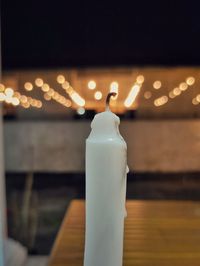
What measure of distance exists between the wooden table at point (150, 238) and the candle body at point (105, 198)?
32 cm

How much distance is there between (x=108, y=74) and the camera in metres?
Result: 2.82

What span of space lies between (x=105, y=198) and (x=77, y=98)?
2.46m

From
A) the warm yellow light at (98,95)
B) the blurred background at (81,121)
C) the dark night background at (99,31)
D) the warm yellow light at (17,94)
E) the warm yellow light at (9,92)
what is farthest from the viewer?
the warm yellow light at (17,94)

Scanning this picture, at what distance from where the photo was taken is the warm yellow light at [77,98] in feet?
9.73

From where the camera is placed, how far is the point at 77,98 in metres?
3.03

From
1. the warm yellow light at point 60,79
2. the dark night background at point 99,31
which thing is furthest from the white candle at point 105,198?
the warm yellow light at point 60,79

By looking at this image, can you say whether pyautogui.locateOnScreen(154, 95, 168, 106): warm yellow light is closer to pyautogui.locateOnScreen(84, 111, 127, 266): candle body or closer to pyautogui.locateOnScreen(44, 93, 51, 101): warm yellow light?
pyautogui.locateOnScreen(44, 93, 51, 101): warm yellow light

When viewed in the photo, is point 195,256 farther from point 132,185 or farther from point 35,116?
point 35,116

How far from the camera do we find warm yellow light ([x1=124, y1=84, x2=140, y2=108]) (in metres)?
2.97

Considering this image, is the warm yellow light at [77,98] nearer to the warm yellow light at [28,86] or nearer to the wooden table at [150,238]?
the warm yellow light at [28,86]

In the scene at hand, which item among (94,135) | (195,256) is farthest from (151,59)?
(94,135)

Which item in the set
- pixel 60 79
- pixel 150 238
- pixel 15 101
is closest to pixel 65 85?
pixel 60 79

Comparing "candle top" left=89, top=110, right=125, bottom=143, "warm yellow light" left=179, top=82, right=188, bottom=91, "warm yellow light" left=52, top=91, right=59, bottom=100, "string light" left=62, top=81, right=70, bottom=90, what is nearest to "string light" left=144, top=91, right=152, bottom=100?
"warm yellow light" left=179, top=82, right=188, bottom=91

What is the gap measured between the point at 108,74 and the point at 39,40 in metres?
0.71
